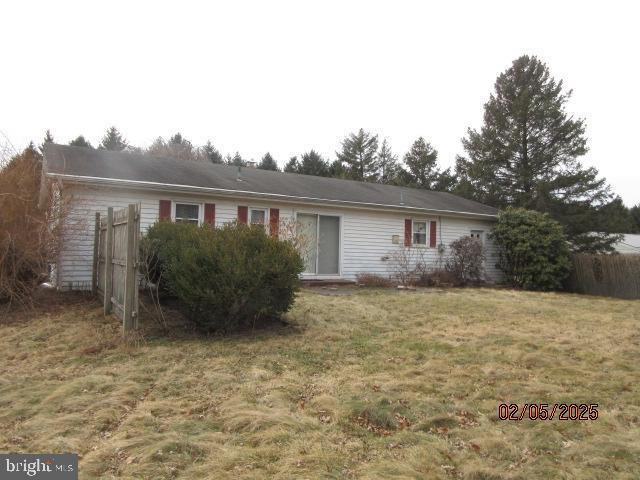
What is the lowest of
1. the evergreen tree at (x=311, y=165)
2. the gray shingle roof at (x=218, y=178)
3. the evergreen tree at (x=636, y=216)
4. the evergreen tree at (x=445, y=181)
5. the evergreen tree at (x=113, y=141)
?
the gray shingle roof at (x=218, y=178)

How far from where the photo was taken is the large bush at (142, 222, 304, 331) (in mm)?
6098

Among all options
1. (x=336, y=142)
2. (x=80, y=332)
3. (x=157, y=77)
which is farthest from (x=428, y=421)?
(x=336, y=142)

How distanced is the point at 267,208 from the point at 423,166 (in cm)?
2910

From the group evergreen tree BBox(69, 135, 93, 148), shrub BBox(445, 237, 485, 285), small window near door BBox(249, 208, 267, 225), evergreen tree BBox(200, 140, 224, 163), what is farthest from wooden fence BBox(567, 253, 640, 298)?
evergreen tree BBox(69, 135, 93, 148)

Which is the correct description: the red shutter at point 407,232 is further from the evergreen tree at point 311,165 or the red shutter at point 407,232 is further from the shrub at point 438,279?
the evergreen tree at point 311,165

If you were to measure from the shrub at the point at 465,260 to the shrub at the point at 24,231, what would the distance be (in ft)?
37.0

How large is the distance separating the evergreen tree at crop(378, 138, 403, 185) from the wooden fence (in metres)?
26.4

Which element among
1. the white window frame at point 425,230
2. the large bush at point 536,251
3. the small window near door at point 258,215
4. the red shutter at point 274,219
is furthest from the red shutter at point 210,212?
the large bush at point 536,251

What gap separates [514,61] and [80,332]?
28.5 meters

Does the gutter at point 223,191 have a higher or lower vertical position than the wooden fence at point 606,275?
higher

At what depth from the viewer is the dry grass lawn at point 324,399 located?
115 inches

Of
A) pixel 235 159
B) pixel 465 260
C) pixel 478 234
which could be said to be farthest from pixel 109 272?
pixel 235 159

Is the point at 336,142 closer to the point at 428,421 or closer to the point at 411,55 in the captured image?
the point at 411,55

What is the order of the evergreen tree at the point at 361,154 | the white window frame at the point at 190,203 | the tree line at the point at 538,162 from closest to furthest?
1. the white window frame at the point at 190,203
2. the tree line at the point at 538,162
3. the evergreen tree at the point at 361,154
